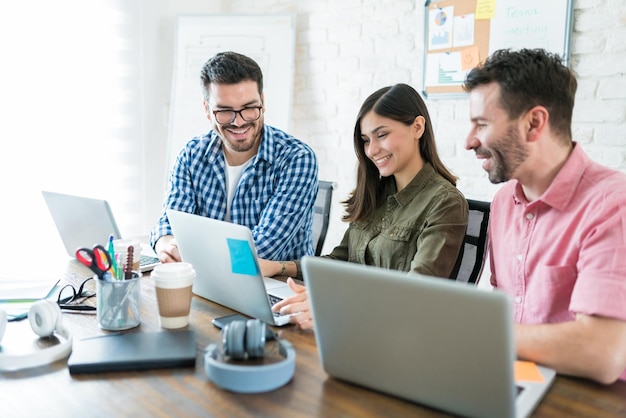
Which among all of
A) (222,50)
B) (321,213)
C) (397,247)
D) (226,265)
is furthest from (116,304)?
(222,50)

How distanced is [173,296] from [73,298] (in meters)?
0.37

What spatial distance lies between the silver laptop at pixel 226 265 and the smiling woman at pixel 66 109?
1844 mm

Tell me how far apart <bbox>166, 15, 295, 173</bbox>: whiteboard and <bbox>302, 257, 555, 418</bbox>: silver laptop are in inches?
91.9

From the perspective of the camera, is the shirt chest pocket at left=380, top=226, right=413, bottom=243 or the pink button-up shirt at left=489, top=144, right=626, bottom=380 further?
the shirt chest pocket at left=380, top=226, right=413, bottom=243

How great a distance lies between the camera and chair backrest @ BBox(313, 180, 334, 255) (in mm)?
2104

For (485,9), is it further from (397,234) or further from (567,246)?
(567,246)

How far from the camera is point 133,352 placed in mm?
1042

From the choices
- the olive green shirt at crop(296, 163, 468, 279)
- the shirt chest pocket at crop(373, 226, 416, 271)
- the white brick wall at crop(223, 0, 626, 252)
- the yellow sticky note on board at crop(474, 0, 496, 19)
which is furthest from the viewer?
the yellow sticky note on board at crop(474, 0, 496, 19)

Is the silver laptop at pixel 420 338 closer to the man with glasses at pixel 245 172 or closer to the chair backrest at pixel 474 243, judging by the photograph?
Answer: the chair backrest at pixel 474 243

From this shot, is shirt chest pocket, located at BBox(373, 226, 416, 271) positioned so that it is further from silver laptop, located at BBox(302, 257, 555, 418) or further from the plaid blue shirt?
silver laptop, located at BBox(302, 257, 555, 418)

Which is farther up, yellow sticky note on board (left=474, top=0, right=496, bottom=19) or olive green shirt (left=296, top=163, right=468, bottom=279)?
yellow sticky note on board (left=474, top=0, right=496, bottom=19)

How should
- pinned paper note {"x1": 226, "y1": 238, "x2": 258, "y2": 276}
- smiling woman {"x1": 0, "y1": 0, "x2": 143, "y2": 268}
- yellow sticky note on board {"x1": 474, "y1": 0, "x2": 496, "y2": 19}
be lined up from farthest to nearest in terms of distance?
smiling woman {"x1": 0, "y1": 0, "x2": 143, "y2": 268}
yellow sticky note on board {"x1": 474, "y1": 0, "x2": 496, "y2": 19}
pinned paper note {"x1": 226, "y1": 238, "x2": 258, "y2": 276}

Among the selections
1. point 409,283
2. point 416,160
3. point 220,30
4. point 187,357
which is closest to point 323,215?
point 416,160

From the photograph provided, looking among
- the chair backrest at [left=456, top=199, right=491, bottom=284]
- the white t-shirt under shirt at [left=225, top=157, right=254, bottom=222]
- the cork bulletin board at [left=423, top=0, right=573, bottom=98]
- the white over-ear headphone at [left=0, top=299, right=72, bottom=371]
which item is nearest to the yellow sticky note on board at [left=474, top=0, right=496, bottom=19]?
the cork bulletin board at [left=423, top=0, right=573, bottom=98]
